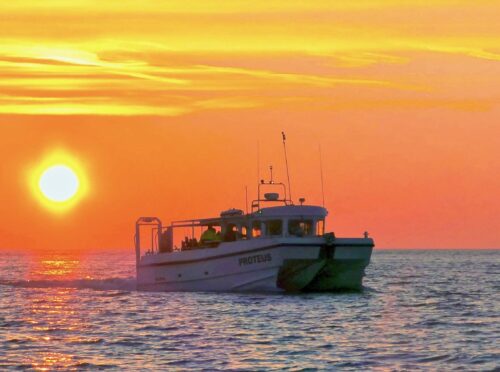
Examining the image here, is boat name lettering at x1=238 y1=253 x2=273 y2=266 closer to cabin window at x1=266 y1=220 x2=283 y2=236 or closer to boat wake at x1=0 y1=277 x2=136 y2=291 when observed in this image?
cabin window at x1=266 y1=220 x2=283 y2=236

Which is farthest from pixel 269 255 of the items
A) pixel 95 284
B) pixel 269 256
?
pixel 95 284

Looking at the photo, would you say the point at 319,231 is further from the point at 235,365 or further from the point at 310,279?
the point at 235,365

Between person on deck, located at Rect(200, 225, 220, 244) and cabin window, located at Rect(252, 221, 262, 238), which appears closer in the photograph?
cabin window, located at Rect(252, 221, 262, 238)

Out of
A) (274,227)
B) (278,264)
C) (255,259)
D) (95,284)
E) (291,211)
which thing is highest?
(291,211)

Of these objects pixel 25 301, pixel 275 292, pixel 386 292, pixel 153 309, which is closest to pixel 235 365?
pixel 153 309

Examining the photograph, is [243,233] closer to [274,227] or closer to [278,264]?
[274,227]

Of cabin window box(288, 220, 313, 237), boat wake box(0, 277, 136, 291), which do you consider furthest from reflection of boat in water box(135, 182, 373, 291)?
boat wake box(0, 277, 136, 291)

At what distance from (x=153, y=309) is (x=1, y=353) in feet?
60.3

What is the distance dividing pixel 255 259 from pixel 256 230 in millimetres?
3034

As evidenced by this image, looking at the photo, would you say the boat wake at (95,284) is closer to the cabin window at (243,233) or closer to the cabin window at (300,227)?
the cabin window at (243,233)

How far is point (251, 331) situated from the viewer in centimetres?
4559

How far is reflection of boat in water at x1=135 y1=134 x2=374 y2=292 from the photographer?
204 feet

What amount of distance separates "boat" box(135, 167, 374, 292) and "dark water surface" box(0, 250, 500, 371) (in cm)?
113

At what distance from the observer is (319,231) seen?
215 feet
